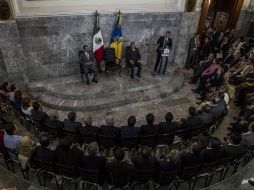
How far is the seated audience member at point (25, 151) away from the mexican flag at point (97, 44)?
4788 mm

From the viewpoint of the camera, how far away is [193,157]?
181 inches

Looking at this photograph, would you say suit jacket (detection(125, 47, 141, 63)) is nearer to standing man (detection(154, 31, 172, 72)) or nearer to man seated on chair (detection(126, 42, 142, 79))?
man seated on chair (detection(126, 42, 142, 79))

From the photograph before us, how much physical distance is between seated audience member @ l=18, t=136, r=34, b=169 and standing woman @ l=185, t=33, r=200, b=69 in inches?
299

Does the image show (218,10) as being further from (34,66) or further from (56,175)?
(56,175)

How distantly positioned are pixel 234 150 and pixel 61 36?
6121 mm

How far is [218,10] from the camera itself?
13398 mm

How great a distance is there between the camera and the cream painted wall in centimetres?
775

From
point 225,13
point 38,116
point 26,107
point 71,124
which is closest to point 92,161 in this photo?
point 71,124

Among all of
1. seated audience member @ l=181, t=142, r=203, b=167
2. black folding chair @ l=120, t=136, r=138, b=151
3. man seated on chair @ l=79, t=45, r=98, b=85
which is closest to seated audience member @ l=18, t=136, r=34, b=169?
black folding chair @ l=120, t=136, r=138, b=151

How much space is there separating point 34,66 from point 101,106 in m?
2.65

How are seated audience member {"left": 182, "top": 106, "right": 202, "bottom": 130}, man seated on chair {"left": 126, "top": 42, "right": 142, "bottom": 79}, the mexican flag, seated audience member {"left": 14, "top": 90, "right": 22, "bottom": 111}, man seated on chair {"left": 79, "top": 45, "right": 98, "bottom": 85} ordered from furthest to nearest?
man seated on chair {"left": 126, "top": 42, "right": 142, "bottom": 79}
the mexican flag
man seated on chair {"left": 79, "top": 45, "right": 98, "bottom": 85}
seated audience member {"left": 14, "top": 90, "right": 22, "bottom": 111}
seated audience member {"left": 182, "top": 106, "right": 202, "bottom": 130}

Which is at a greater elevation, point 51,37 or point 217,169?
point 51,37

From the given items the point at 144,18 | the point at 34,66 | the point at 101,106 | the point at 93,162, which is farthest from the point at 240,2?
the point at 93,162

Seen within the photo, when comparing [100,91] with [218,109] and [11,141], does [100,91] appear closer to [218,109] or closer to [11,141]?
[218,109]
